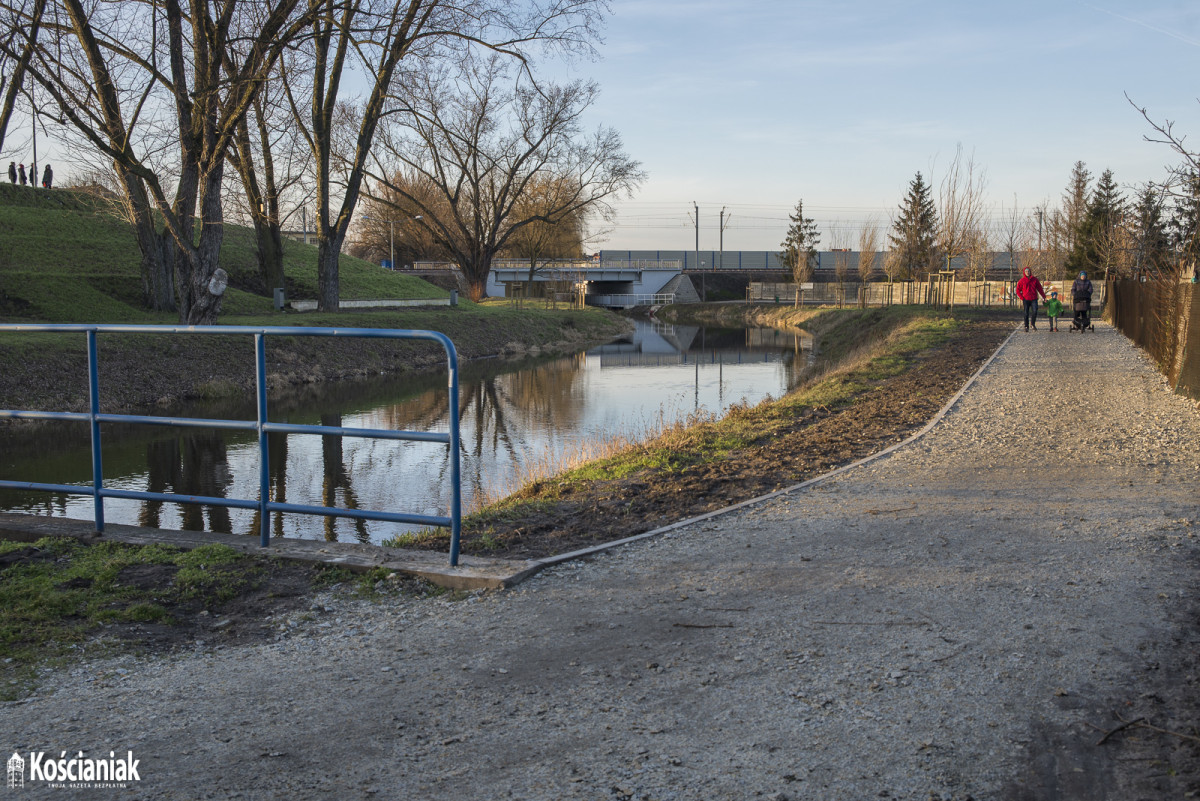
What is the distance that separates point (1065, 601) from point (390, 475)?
30.4ft

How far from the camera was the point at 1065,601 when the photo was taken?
4973 mm

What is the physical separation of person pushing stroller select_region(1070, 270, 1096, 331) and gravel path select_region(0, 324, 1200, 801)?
22.3 m

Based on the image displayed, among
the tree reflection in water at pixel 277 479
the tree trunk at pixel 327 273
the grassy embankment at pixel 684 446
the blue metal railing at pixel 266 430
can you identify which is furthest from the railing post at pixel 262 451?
the tree trunk at pixel 327 273

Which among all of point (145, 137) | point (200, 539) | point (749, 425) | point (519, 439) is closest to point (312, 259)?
point (145, 137)

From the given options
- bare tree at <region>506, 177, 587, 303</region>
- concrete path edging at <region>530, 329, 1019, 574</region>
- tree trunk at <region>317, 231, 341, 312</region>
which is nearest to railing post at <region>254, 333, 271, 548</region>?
concrete path edging at <region>530, 329, 1019, 574</region>

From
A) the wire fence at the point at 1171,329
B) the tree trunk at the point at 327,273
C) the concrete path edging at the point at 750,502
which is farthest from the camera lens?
the tree trunk at the point at 327,273

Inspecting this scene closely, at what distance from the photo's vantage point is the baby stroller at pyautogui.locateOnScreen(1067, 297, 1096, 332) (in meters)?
27.0

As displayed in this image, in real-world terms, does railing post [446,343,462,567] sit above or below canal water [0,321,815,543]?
above

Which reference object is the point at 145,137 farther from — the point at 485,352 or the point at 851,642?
the point at 851,642

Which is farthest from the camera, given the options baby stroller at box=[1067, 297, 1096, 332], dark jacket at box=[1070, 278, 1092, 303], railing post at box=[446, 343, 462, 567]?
baby stroller at box=[1067, 297, 1096, 332]

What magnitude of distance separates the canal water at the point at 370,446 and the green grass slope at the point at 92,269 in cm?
1023

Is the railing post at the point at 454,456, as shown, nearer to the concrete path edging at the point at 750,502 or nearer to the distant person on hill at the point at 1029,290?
the concrete path edging at the point at 750,502

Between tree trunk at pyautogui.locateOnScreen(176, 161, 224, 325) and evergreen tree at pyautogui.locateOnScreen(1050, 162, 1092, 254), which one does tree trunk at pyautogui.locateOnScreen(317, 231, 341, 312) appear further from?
evergreen tree at pyautogui.locateOnScreen(1050, 162, 1092, 254)

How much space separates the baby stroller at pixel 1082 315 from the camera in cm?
2695
